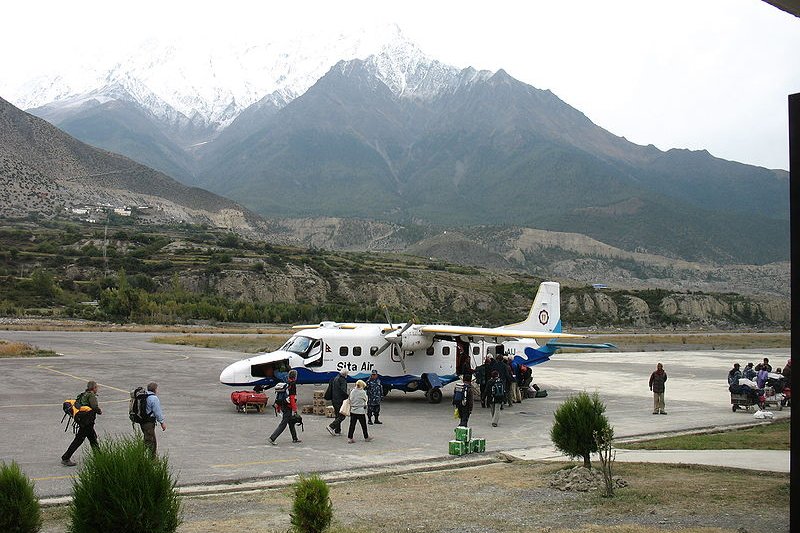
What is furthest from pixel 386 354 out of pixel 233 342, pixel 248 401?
pixel 233 342

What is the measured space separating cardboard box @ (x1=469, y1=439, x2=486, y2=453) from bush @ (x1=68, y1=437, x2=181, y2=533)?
32.3 feet

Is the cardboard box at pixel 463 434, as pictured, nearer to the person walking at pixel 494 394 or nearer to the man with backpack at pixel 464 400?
the man with backpack at pixel 464 400

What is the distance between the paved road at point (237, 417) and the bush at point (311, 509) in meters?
5.31

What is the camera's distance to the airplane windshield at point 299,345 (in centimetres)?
2491

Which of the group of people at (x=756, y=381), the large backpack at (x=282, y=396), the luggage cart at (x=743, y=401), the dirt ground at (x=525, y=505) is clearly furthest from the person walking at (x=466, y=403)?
the luggage cart at (x=743, y=401)

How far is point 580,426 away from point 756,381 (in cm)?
1556

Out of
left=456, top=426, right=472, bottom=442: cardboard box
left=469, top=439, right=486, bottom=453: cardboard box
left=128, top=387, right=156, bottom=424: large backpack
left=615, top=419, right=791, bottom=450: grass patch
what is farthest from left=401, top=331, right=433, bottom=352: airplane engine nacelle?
left=128, top=387, right=156, bottom=424: large backpack

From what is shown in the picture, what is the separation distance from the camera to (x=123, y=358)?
3619cm

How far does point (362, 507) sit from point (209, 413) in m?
11.1

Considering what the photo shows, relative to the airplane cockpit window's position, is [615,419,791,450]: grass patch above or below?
below

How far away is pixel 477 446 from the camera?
17.1 m

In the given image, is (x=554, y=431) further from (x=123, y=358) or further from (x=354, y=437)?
(x=123, y=358)

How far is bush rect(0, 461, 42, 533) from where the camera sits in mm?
8406

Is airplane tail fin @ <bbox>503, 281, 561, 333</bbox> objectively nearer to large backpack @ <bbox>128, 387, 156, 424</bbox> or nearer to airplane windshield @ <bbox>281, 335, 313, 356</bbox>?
airplane windshield @ <bbox>281, 335, 313, 356</bbox>
